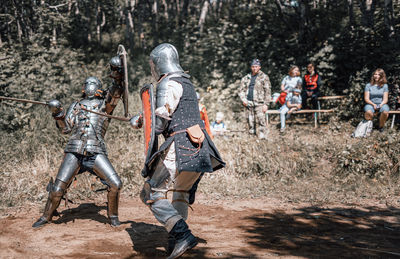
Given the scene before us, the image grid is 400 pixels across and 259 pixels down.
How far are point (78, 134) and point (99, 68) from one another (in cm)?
1198

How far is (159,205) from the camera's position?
11.3 feet

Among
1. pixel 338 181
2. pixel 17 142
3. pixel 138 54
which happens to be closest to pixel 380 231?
pixel 338 181

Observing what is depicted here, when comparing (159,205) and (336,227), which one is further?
(336,227)

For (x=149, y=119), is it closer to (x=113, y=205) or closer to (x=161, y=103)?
(x=161, y=103)

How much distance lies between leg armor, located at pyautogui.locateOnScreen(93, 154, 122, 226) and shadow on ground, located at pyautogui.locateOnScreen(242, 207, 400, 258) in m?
1.57

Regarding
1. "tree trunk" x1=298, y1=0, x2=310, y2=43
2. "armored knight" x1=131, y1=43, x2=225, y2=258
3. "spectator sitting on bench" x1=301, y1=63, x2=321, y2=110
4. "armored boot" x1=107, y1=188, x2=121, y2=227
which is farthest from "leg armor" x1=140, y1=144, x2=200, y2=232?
"tree trunk" x1=298, y1=0, x2=310, y2=43

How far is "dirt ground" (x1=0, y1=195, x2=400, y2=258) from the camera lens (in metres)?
3.68

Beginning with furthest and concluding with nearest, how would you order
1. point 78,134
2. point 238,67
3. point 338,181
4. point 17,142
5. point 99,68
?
1. point 99,68
2. point 238,67
3. point 17,142
4. point 338,181
5. point 78,134

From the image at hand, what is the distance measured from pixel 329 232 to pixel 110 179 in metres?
2.53

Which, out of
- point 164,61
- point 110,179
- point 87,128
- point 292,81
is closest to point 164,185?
point 164,61

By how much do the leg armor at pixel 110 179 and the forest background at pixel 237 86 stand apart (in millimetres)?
749

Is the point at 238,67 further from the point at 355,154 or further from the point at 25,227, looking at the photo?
the point at 25,227

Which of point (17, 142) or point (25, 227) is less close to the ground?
point (17, 142)

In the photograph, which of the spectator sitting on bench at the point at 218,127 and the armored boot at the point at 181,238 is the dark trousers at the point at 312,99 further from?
the armored boot at the point at 181,238
